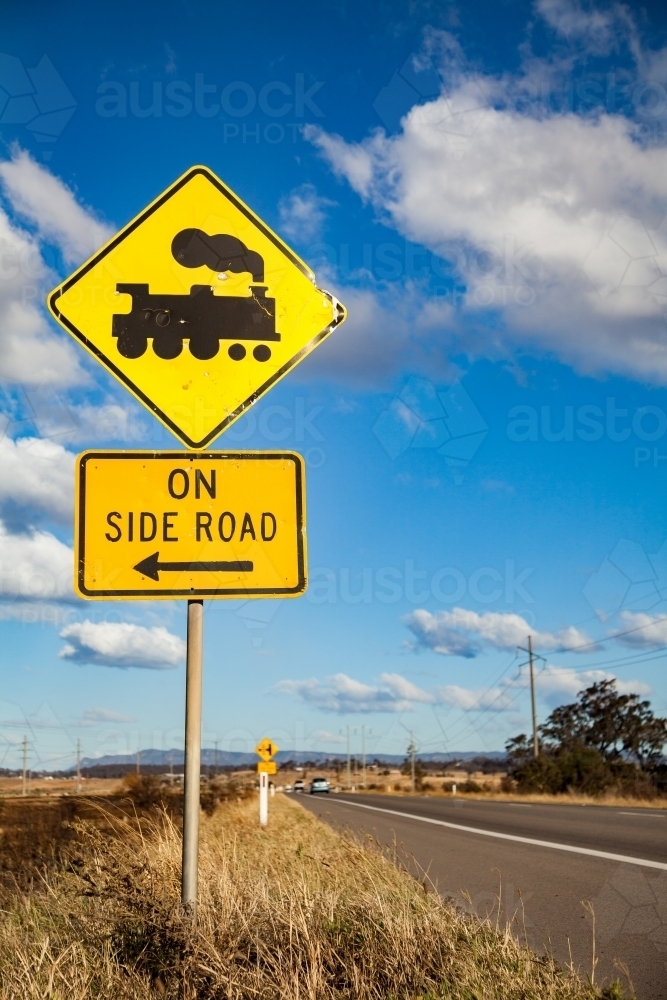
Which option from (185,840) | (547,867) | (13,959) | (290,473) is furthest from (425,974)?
(547,867)

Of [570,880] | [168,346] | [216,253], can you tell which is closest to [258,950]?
[168,346]

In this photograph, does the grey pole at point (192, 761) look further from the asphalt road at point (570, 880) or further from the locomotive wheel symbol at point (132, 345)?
the asphalt road at point (570, 880)

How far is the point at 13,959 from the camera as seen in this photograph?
364 cm

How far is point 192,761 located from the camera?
349 cm

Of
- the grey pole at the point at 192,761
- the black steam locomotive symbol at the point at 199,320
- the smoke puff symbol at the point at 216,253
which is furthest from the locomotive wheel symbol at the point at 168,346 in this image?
the grey pole at the point at 192,761

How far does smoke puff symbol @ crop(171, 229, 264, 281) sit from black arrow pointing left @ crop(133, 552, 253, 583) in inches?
47.3

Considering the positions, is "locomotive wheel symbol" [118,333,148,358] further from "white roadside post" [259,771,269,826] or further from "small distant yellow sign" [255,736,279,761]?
"small distant yellow sign" [255,736,279,761]

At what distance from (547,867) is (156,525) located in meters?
6.88

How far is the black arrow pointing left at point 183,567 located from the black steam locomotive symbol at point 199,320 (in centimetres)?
84

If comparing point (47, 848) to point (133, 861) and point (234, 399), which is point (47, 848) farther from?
point (234, 399)

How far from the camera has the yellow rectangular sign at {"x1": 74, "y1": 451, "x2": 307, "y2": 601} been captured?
A: 11.8ft

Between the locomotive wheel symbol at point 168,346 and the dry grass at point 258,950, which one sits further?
the locomotive wheel symbol at point 168,346

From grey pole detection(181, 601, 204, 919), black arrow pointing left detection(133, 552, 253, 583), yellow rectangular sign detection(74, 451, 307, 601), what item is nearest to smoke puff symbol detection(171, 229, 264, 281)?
yellow rectangular sign detection(74, 451, 307, 601)

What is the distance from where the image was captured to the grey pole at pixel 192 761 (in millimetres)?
3447
